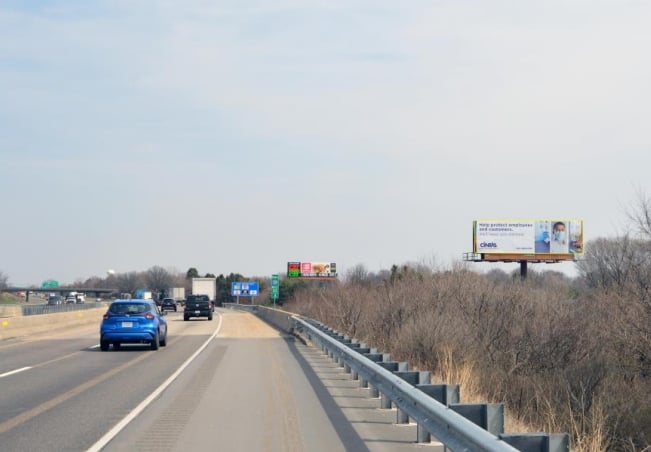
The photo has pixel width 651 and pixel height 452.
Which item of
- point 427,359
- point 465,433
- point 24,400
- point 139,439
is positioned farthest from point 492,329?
point 465,433

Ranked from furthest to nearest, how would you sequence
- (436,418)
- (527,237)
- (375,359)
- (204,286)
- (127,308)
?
(204,286)
(527,237)
(127,308)
(375,359)
(436,418)

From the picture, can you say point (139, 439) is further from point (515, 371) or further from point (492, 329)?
point (492, 329)

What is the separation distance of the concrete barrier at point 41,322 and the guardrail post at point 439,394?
92.0ft

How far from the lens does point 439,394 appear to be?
991 centimetres

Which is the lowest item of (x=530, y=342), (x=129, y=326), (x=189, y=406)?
(x=189, y=406)

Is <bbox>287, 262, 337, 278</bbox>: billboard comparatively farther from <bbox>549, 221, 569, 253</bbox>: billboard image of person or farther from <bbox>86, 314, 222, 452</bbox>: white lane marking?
<bbox>86, 314, 222, 452</bbox>: white lane marking

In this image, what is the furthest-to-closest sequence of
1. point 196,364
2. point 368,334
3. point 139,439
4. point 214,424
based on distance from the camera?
point 368,334
point 196,364
point 214,424
point 139,439

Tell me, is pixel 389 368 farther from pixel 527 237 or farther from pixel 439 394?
pixel 527 237

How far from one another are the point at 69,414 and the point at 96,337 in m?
24.0

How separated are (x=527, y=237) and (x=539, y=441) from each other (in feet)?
230

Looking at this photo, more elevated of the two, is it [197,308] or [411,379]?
[411,379]

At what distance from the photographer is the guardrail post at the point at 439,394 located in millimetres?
9703

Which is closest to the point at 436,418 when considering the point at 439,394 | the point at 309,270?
the point at 439,394

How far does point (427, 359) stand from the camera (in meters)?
20.2
